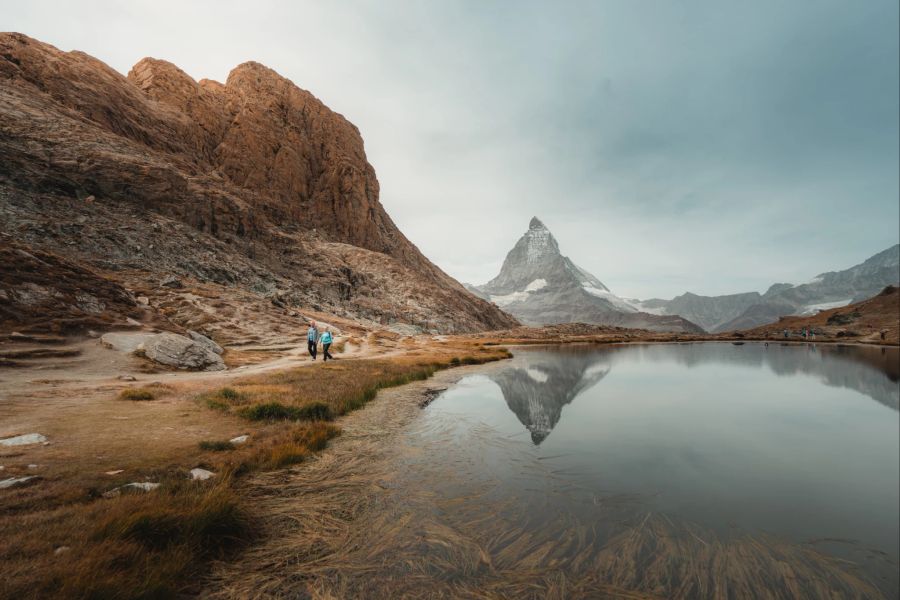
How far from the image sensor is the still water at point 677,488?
5238 mm

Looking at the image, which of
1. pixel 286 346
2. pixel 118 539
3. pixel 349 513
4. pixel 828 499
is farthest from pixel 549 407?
pixel 286 346

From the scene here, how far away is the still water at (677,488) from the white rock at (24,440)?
24.8 feet

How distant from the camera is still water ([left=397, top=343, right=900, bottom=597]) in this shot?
17.2ft

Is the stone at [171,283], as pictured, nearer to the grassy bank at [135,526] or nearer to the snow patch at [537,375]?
the snow patch at [537,375]

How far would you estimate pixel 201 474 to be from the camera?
22.9ft

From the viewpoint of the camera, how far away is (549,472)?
8.61 meters

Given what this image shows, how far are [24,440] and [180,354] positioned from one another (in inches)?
600

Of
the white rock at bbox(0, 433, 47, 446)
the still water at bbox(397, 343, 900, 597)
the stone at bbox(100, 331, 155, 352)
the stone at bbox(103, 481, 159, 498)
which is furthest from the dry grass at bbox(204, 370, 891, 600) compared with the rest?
the stone at bbox(100, 331, 155, 352)

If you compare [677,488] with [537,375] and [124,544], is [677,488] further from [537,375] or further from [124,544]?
[537,375]

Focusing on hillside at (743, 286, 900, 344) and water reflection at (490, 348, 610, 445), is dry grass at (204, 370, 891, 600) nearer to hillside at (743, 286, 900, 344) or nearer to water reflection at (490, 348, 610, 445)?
water reflection at (490, 348, 610, 445)

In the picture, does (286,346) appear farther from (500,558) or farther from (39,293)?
(500,558)

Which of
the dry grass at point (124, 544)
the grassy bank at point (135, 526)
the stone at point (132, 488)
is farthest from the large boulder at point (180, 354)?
the dry grass at point (124, 544)

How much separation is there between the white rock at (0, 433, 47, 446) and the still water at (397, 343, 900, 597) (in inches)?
297

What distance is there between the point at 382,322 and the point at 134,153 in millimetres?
58300
